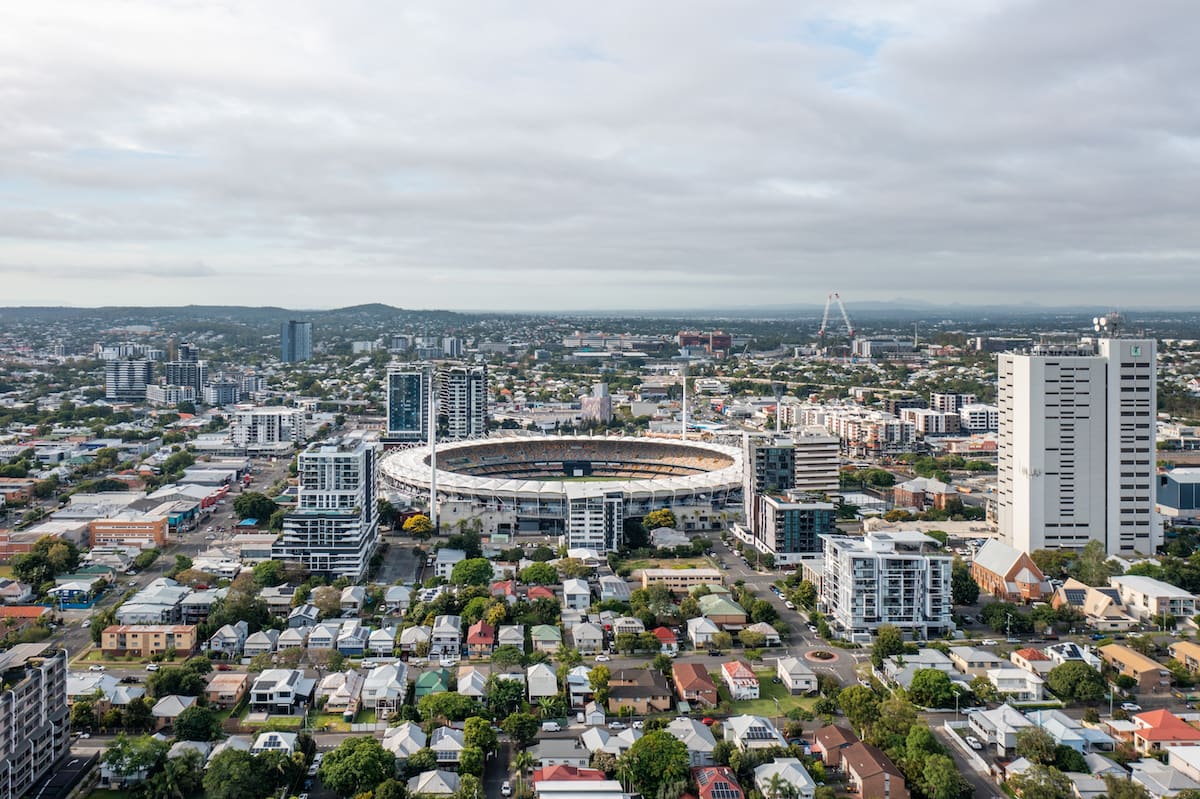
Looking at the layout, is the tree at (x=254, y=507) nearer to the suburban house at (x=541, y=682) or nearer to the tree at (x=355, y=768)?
the suburban house at (x=541, y=682)

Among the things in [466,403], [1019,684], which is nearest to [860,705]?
[1019,684]

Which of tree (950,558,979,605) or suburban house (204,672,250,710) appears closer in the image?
suburban house (204,672,250,710)

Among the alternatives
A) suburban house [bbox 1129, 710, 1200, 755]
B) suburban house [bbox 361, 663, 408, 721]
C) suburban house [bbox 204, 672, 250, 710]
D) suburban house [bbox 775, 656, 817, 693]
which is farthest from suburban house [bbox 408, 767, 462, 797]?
suburban house [bbox 1129, 710, 1200, 755]

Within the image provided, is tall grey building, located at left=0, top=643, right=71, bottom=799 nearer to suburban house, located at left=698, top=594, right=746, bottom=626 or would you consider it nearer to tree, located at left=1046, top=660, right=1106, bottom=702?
suburban house, located at left=698, top=594, right=746, bottom=626

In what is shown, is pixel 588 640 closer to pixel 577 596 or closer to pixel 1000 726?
pixel 577 596

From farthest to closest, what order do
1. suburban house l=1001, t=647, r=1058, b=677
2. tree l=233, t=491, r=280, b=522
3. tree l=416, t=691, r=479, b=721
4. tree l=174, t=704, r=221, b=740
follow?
1. tree l=233, t=491, r=280, b=522
2. suburban house l=1001, t=647, r=1058, b=677
3. tree l=416, t=691, r=479, b=721
4. tree l=174, t=704, r=221, b=740

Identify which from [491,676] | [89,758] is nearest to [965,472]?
[491,676]
